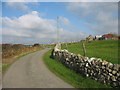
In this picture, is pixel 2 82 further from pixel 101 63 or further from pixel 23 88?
pixel 101 63

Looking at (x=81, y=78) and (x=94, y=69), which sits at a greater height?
(x=94, y=69)

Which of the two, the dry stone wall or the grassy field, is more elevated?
the grassy field

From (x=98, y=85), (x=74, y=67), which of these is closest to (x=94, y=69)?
(x=98, y=85)

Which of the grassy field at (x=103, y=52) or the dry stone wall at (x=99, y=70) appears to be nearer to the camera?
the dry stone wall at (x=99, y=70)

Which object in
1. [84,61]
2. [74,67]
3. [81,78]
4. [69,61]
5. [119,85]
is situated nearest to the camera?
[119,85]

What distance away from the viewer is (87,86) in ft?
34.6

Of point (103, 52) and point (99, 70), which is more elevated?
point (103, 52)

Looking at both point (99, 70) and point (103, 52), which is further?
point (103, 52)

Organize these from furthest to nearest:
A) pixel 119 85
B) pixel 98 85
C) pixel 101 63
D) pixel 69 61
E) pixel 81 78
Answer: pixel 69 61 < pixel 81 78 < pixel 101 63 < pixel 98 85 < pixel 119 85

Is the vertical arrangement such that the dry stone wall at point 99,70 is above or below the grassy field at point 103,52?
below

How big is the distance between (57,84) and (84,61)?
129 inches

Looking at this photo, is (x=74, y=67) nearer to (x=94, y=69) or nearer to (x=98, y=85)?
(x=94, y=69)

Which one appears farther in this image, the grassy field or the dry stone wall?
the grassy field

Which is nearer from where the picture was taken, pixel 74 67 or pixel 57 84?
pixel 57 84
